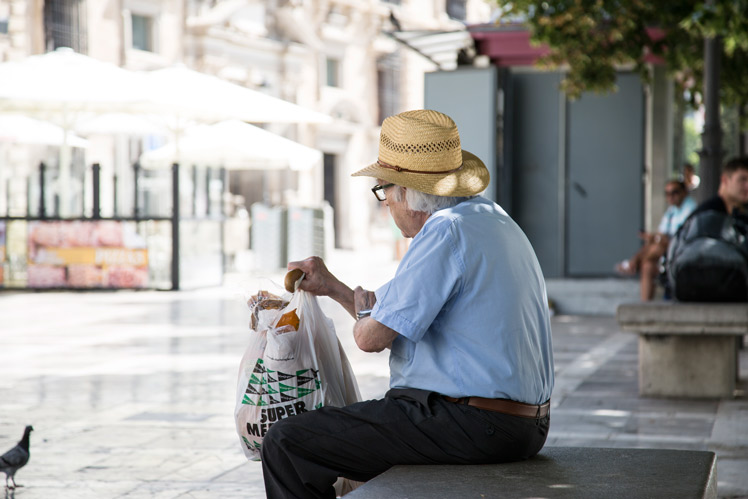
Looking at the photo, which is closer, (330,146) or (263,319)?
(263,319)

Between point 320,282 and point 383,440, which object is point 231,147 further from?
point 383,440

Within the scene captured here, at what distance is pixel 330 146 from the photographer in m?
36.7

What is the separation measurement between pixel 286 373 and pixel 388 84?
3720cm

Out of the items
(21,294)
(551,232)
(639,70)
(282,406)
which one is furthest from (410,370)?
(21,294)

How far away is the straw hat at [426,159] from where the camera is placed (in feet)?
10.8

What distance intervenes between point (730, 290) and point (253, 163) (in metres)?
14.7

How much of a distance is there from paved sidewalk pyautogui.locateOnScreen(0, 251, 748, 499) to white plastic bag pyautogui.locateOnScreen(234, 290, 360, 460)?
214 mm

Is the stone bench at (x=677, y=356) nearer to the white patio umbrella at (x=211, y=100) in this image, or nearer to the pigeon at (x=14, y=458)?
the pigeon at (x=14, y=458)

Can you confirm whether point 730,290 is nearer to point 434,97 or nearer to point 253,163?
point 434,97

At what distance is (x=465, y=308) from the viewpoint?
315 cm

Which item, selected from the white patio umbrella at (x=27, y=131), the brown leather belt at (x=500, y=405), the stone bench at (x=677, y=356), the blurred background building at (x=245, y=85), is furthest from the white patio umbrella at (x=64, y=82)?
the brown leather belt at (x=500, y=405)

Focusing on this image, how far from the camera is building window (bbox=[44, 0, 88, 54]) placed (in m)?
25.1

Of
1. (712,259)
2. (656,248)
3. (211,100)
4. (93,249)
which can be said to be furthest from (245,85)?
(712,259)

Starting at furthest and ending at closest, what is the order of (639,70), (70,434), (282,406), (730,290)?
(639,70), (730,290), (70,434), (282,406)
